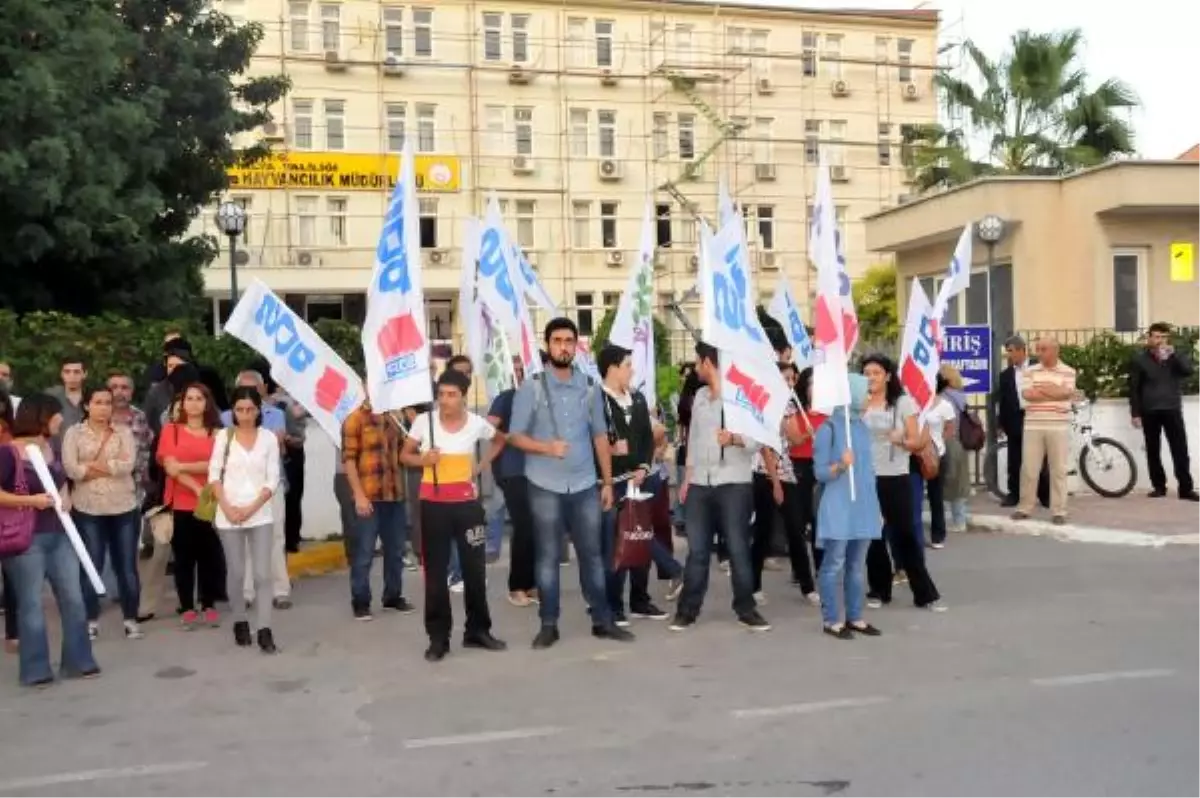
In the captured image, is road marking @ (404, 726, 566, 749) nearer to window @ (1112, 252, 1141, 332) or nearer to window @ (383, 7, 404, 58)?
window @ (1112, 252, 1141, 332)

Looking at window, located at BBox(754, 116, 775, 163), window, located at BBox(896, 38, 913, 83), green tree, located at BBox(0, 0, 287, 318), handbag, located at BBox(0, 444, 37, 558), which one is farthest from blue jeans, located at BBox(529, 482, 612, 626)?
window, located at BBox(896, 38, 913, 83)

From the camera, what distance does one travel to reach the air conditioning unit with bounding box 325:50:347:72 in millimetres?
42094

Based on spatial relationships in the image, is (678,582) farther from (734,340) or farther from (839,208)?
(839,208)

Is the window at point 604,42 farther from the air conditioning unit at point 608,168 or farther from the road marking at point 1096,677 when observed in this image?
the road marking at point 1096,677

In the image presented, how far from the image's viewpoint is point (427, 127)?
43875 mm

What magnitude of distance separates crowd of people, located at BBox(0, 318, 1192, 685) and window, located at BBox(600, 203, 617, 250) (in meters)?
36.3

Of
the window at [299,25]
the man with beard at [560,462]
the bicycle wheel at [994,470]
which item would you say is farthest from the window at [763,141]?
the man with beard at [560,462]

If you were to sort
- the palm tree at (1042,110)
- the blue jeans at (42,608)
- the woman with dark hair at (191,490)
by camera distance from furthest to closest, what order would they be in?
the palm tree at (1042,110) → the woman with dark hair at (191,490) → the blue jeans at (42,608)

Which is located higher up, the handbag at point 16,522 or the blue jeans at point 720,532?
the handbag at point 16,522

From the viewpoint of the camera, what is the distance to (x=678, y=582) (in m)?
10.1

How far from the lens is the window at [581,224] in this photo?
45844 mm

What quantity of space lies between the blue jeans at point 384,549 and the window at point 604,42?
38.3m

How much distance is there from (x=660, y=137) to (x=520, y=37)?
596 cm

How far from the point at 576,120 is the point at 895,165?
12.3 metres
